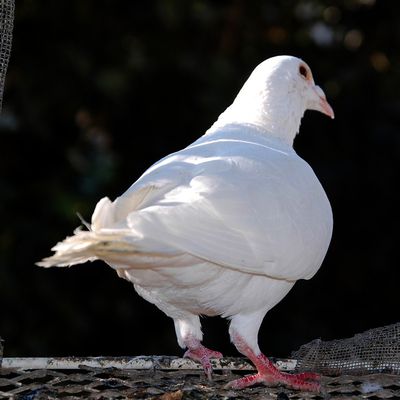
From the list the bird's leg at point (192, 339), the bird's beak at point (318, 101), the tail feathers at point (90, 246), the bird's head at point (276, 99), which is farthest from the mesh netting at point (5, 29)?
the bird's beak at point (318, 101)

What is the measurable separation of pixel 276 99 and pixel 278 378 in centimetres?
153

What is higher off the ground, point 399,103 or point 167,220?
point 399,103

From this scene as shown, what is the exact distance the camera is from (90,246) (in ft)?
13.3

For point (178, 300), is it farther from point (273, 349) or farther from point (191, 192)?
point (273, 349)

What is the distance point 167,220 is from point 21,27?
14.9 feet

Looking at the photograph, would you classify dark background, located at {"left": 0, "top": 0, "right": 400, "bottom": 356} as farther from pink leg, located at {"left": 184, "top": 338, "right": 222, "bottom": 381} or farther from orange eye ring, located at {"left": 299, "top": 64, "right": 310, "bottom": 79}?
pink leg, located at {"left": 184, "top": 338, "right": 222, "bottom": 381}

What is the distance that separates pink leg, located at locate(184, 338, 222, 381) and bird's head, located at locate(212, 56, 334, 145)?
113 centimetres

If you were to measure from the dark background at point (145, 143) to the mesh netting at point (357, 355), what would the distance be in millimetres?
3151

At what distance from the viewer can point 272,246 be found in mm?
4531

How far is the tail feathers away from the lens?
160 inches

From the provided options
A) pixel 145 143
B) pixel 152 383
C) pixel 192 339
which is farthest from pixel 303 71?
pixel 145 143

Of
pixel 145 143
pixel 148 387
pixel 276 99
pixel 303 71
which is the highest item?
pixel 145 143

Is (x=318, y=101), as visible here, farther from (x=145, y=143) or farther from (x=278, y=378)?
(x=145, y=143)

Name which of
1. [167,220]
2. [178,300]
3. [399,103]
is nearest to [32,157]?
[399,103]
